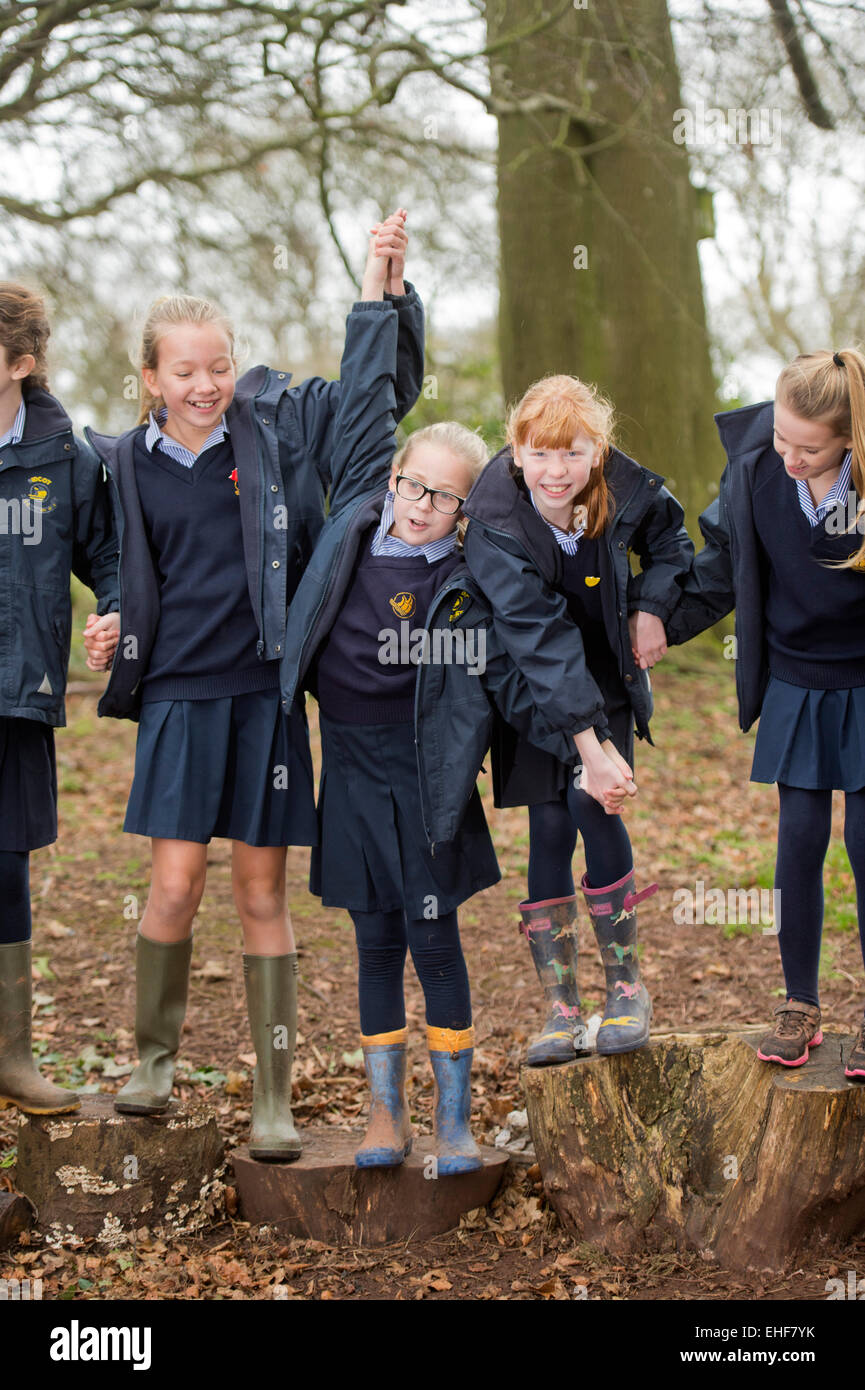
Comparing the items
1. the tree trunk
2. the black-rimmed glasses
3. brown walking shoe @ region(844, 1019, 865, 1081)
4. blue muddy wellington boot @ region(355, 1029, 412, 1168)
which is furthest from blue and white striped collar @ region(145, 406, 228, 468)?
the tree trunk

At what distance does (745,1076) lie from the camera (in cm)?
328

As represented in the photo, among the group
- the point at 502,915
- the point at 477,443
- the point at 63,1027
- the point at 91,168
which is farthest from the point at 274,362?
the point at 477,443

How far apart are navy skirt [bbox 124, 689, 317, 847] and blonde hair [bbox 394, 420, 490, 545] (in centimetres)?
73

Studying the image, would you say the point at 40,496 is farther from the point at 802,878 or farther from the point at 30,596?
the point at 802,878

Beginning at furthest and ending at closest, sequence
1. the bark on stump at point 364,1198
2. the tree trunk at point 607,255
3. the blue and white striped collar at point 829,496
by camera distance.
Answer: the tree trunk at point 607,255, the bark on stump at point 364,1198, the blue and white striped collar at point 829,496

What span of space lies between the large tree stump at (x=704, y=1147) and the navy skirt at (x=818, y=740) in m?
0.75

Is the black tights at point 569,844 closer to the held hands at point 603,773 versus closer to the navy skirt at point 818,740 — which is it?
the held hands at point 603,773

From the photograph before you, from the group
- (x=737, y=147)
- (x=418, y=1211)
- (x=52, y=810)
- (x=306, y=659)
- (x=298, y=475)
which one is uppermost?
(x=737, y=147)

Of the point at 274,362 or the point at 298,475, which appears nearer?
the point at 298,475

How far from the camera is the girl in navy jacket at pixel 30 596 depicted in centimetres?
343

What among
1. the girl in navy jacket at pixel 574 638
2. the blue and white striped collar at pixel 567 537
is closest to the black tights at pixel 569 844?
the girl in navy jacket at pixel 574 638

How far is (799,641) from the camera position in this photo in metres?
3.21

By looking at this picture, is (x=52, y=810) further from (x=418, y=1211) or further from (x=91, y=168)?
(x=91, y=168)

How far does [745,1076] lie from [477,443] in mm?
1824
